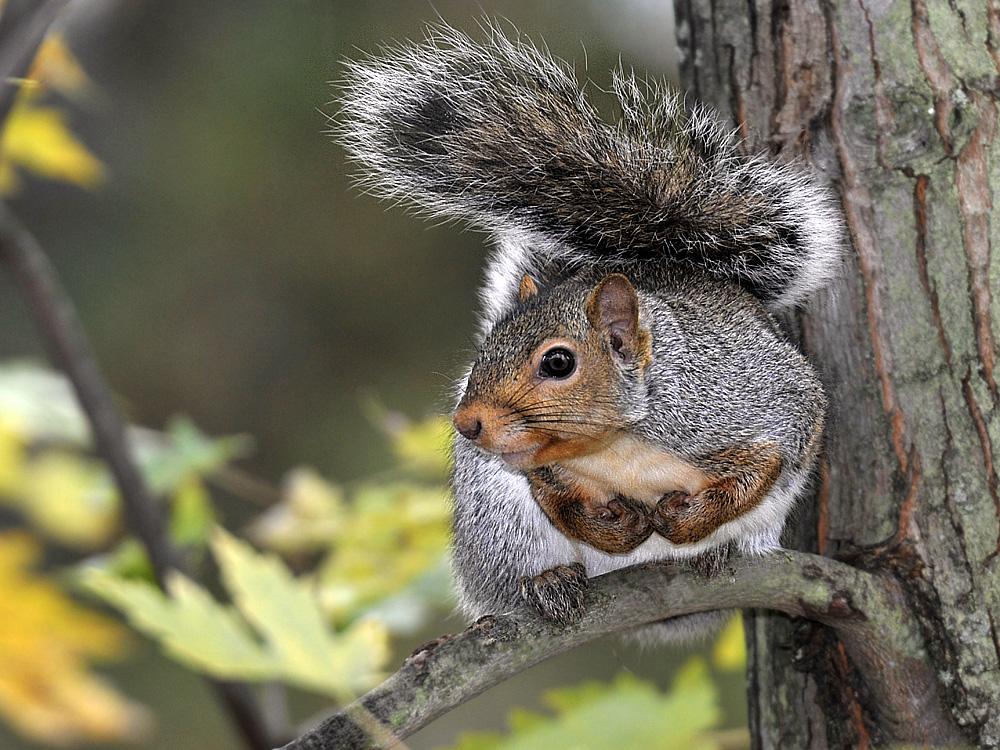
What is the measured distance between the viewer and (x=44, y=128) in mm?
1459

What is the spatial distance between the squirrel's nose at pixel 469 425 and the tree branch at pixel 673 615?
0.62 ft

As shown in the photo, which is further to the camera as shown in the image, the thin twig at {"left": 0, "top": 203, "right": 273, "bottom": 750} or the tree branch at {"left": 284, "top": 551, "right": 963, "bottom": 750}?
the thin twig at {"left": 0, "top": 203, "right": 273, "bottom": 750}

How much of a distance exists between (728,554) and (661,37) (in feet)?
7.19

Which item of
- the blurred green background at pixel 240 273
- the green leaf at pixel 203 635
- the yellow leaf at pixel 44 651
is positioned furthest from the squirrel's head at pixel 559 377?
the blurred green background at pixel 240 273

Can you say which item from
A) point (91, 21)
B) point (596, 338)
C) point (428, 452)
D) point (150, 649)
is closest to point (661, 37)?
point (91, 21)

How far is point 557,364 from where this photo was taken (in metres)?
1.15

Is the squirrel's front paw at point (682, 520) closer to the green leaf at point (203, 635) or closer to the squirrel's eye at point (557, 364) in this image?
the squirrel's eye at point (557, 364)

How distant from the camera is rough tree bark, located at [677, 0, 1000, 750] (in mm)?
1130

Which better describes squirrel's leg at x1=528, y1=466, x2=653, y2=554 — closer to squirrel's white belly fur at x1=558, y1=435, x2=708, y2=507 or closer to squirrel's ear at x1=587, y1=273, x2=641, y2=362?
squirrel's white belly fur at x1=558, y1=435, x2=708, y2=507

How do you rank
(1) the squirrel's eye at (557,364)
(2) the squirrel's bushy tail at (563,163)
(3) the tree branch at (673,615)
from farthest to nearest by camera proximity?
(2) the squirrel's bushy tail at (563,163) < (1) the squirrel's eye at (557,364) < (3) the tree branch at (673,615)

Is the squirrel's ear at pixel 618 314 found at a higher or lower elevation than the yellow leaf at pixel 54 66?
lower

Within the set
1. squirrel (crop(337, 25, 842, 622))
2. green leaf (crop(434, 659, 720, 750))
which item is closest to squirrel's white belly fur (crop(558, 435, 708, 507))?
squirrel (crop(337, 25, 842, 622))

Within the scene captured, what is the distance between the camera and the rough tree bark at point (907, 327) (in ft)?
3.71

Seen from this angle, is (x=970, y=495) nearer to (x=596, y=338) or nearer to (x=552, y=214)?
(x=596, y=338)
